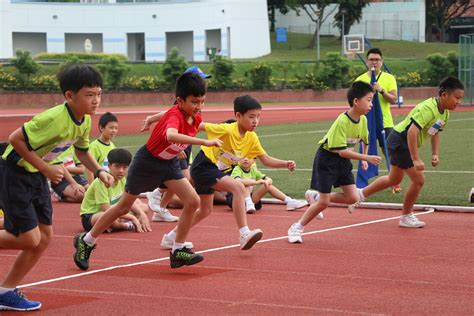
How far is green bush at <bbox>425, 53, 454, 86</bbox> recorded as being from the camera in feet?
173

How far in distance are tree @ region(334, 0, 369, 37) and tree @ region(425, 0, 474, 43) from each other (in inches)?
292

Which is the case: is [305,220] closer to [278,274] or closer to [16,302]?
[278,274]

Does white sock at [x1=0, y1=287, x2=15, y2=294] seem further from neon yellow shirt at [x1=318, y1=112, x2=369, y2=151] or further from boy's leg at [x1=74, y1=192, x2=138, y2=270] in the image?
neon yellow shirt at [x1=318, y1=112, x2=369, y2=151]

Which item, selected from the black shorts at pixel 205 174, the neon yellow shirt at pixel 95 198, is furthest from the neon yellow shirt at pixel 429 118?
the neon yellow shirt at pixel 95 198

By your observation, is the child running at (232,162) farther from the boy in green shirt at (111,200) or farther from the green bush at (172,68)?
the green bush at (172,68)

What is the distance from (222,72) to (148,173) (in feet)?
137

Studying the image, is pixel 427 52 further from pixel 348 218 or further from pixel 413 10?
pixel 348 218

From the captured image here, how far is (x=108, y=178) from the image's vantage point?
7367mm

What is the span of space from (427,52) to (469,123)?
4266 centimetres

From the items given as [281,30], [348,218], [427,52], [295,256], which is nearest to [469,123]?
[348,218]

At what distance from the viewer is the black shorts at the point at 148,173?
845 cm

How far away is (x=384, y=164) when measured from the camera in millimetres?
17719

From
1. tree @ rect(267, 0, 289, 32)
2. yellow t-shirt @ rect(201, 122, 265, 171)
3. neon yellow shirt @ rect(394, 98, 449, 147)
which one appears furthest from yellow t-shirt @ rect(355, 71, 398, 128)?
tree @ rect(267, 0, 289, 32)

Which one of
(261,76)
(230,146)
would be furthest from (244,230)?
(261,76)
